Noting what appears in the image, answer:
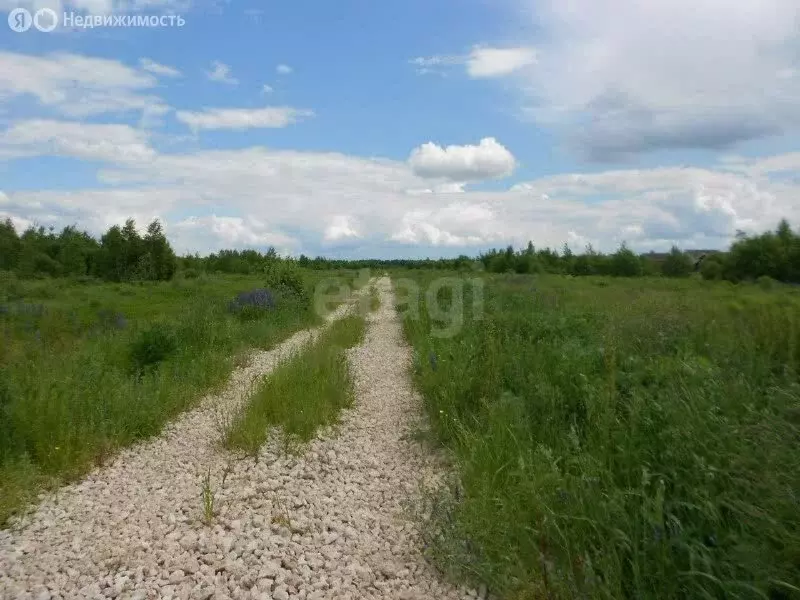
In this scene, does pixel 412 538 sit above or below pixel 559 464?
below

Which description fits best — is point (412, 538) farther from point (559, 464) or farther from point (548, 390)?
point (548, 390)

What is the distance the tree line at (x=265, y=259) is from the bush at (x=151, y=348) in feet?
34.7

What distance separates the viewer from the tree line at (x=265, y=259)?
10.6m

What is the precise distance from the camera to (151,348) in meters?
9.84

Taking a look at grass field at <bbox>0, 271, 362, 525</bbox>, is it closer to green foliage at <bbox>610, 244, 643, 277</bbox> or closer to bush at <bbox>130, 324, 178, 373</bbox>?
bush at <bbox>130, 324, 178, 373</bbox>

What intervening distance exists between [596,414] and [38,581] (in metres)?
4.25

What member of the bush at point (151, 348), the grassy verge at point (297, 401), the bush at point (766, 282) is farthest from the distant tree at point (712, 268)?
the bush at point (151, 348)

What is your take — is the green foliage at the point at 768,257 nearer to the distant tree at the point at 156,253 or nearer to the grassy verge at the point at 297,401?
the grassy verge at the point at 297,401

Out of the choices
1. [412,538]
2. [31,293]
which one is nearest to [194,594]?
[412,538]

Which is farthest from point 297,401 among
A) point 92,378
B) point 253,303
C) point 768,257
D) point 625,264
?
point 625,264

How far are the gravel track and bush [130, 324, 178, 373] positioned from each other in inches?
133

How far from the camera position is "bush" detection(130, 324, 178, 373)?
9.74 m

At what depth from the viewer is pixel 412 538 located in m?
4.36

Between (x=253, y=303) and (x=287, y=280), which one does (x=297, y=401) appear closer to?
(x=253, y=303)
